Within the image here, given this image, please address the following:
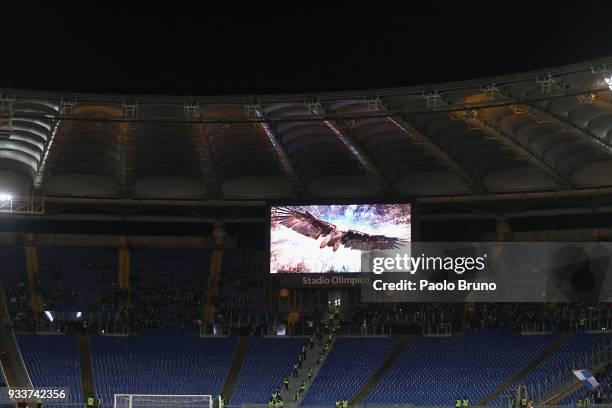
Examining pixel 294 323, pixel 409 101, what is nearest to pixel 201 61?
pixel 409 101

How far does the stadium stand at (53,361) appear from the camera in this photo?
1847 inches

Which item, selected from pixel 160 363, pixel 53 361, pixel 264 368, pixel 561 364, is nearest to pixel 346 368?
pixel 264 368

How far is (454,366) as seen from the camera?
4850 cm

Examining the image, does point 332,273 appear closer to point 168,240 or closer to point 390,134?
point 390,134

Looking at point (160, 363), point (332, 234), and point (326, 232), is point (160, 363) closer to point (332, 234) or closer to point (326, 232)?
point (326, 232)

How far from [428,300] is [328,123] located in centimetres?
1304

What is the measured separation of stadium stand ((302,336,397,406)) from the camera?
152ft

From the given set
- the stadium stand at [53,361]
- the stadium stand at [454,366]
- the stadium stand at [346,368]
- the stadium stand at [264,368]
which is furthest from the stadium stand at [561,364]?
the stadium stand at [53,361]

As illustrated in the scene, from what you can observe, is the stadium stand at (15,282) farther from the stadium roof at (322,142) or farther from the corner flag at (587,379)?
the corner flag at (587,379)

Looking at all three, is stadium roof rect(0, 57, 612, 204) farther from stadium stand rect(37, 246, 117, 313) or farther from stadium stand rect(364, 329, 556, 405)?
stadium stand rect(364, 329, 556, 405)

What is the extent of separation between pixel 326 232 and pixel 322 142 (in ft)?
15.7

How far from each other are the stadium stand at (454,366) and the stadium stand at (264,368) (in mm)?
5364

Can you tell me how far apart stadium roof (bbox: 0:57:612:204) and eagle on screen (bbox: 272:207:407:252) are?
2.91 metres

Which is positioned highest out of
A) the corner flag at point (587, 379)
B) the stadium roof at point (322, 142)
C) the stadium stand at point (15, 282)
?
the stadium roof at point (322, 142)
